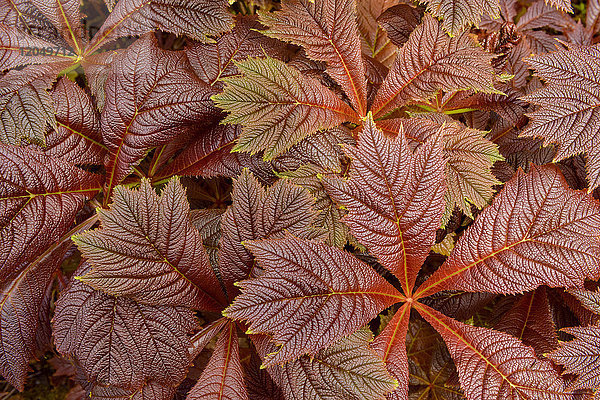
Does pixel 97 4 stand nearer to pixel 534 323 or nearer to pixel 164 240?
pixel 164 240

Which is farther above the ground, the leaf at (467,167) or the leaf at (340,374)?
the leaf at (467,167)

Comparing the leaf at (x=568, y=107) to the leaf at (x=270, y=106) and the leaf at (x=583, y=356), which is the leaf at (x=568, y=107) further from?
the leaf at (x=270, y=106)

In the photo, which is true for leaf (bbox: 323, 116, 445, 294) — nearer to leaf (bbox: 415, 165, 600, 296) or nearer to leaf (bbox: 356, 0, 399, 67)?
leaf (bbox: 415, 165, 600, 296)

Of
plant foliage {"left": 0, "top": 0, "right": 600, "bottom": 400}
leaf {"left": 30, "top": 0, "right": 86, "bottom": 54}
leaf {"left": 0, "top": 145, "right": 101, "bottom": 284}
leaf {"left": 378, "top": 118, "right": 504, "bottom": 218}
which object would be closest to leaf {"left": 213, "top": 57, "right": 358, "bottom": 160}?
plant foliage {"left": 0, "top": 0, "right": 600, "bottom": 400}

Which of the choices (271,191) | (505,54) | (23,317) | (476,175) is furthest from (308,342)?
(505,54)

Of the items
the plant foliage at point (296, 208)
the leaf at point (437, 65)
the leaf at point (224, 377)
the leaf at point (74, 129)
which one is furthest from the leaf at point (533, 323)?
the leaf at point (74, 129)

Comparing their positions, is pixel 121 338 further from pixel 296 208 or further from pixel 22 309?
pixel 296 208

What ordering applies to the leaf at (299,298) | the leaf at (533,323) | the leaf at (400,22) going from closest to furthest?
the leaf at (299,298) → the leaf at (533,323) → the leaf at (400,22)
